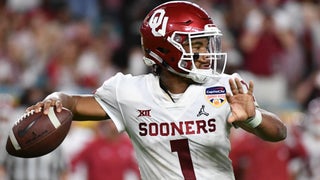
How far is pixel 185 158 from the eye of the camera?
5027mm

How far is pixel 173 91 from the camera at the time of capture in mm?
5184

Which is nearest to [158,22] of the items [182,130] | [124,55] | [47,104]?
[182,130]

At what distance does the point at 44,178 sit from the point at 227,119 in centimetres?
462

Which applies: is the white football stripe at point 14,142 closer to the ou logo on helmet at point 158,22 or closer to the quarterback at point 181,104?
the quarterback at point 181,104

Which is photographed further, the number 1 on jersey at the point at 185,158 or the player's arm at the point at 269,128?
Result: the number 1 on jersey at the point at 185,158

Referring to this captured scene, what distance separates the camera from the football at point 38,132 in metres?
5.05

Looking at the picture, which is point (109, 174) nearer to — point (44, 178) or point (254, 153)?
point (44, 178)

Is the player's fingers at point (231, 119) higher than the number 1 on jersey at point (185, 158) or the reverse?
higher

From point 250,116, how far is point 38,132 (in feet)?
3.33

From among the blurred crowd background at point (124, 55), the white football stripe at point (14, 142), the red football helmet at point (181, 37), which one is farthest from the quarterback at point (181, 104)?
the blurred crowd background at point (124, 55)

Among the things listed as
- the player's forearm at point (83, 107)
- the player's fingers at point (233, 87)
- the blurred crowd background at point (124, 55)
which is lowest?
the blurred crowd background at point (124, 55)

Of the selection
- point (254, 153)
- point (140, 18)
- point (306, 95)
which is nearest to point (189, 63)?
point (254, 153)

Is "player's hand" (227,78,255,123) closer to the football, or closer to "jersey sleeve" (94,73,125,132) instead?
"jersey sleeve" (94,73,125,132)

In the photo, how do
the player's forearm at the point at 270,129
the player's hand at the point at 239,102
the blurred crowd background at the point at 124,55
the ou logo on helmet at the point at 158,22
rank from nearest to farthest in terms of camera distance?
the player's hand at the point at 239,102, the player's forearm at the point at 270,129, the ou logo on helmet at the point at 158,22, the blurred crowd background at the point at 124,55
